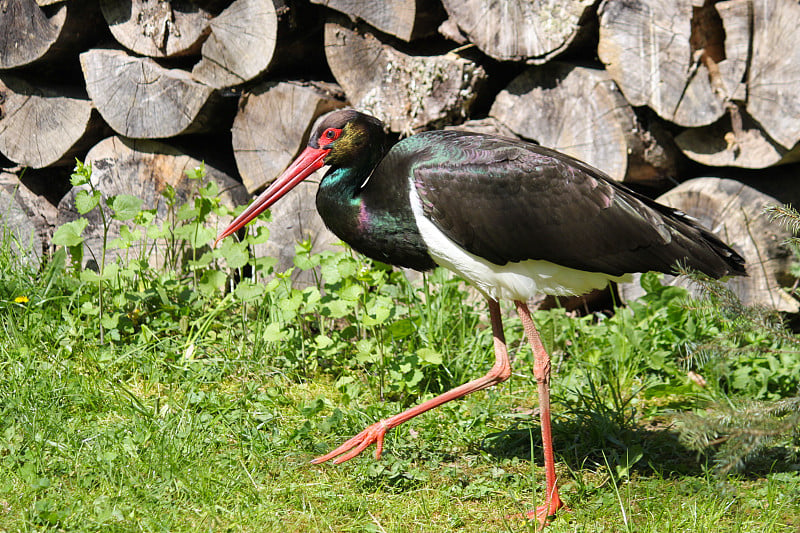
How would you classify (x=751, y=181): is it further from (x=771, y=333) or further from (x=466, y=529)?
(x=466, y=529)

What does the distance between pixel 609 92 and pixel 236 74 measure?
1944 mm

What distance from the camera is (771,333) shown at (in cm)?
259

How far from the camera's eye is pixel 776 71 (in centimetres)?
367

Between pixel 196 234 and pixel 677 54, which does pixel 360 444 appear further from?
pixel 677 54

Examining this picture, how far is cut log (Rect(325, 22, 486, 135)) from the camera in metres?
4.28

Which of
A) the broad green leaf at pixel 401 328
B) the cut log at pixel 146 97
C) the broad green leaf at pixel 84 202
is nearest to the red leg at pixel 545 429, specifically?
the broad green leaf at pixel 401 328

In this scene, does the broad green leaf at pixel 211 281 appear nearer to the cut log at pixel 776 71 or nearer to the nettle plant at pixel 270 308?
the nettle plant at pixel 270 308

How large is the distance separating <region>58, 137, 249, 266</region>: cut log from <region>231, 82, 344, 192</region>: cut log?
205 millimetres

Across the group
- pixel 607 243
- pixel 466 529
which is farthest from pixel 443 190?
pixel 466 529

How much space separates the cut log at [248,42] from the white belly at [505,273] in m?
1.65

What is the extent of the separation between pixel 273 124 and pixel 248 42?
17.5 inches

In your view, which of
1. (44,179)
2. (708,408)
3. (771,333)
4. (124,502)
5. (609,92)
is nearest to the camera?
(771,333)

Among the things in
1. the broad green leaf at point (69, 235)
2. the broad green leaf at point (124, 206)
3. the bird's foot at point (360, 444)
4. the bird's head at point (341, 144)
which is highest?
the bird's head at point (341, 144)

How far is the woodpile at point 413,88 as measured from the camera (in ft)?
12.7
